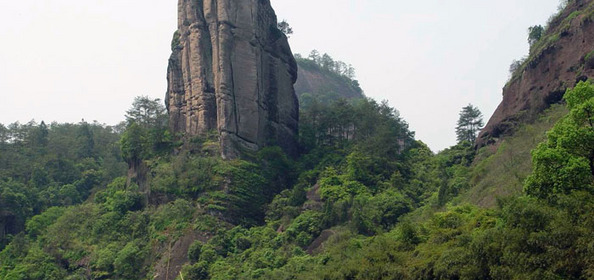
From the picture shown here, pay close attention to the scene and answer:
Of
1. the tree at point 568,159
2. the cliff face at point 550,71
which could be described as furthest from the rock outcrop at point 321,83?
the tree at point 568,159

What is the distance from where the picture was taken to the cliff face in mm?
41594

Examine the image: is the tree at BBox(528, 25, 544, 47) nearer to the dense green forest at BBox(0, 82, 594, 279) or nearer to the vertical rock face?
the dense green forest at BBox(0, 82, 594, 279)

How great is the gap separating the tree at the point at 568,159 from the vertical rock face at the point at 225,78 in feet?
95.5

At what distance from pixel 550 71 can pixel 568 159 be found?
66.1 ft

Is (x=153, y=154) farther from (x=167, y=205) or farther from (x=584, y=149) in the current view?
(x=584, y=149)

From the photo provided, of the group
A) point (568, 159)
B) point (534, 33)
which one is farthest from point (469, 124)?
point (568, 159)

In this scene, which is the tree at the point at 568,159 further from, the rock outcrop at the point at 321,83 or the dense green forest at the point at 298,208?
the rock outcrop at the point at 321,83

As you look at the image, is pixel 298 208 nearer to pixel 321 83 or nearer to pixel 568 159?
pixel 568 159

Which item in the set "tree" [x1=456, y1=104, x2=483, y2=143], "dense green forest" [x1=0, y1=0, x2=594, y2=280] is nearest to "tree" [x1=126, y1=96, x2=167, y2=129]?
"dense green forest" [x1=0, y1=0, x2=594, y2=280]

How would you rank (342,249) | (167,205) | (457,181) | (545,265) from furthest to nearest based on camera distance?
(167,205)
(457,181)
(342,249)
(545,265)

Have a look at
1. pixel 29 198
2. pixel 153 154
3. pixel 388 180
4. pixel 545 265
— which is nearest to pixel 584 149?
pixel 545 265

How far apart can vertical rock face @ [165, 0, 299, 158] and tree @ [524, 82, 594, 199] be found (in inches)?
1146

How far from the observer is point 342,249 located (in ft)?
120

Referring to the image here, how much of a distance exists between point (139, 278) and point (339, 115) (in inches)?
910
